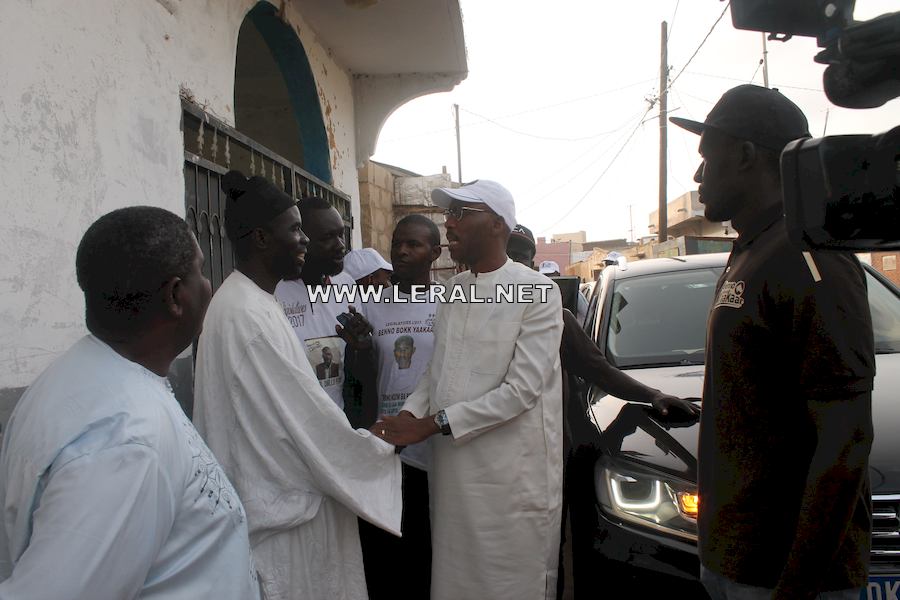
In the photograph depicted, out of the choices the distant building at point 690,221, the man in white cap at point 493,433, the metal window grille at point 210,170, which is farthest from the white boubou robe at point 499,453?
the distant building at point 690,221

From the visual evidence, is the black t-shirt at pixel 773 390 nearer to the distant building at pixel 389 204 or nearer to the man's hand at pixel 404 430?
the man's hand at pixel 404 430

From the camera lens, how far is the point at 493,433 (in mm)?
2270

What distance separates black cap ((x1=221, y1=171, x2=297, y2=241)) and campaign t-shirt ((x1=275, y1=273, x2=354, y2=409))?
18.6 inches

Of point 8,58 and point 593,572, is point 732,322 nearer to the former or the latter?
point 593,572

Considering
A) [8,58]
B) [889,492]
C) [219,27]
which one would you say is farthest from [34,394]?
[219,27]

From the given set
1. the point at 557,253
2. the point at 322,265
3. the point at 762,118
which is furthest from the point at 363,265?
the point at 557,253

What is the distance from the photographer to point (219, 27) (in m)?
3.71

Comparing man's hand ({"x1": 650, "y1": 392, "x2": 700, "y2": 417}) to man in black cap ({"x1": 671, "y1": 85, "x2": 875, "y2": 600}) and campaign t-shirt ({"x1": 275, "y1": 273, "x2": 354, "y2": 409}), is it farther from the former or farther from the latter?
campaign t-shirt ({"x1": 275, "y1": 273, "x2": 354, "y2": 409})

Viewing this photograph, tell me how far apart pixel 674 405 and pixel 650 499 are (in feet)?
1.48

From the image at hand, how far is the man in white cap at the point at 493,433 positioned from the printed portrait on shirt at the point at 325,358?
0.35 meters

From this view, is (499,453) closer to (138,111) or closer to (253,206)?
(253,206)

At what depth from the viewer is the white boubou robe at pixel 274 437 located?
1.80 m

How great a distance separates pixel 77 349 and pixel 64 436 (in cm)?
18

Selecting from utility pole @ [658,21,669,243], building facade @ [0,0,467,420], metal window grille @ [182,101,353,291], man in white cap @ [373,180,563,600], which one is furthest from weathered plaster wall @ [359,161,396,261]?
utility pole @ [658,21,669,243]
